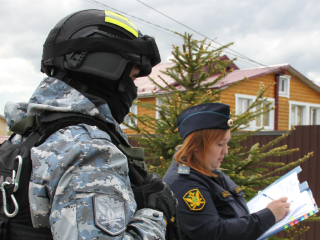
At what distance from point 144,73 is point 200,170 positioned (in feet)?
2.97

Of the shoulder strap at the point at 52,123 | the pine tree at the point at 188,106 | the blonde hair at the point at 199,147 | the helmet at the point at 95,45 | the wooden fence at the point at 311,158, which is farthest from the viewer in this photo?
the wooden fence at the point at 311,158

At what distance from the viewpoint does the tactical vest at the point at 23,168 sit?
106 centimetres

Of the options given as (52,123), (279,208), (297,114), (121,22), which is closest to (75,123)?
(52,123)

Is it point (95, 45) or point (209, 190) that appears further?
point (209, 190)

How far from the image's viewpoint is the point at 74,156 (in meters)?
1.01

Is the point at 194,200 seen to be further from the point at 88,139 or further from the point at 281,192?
the point at 88,139

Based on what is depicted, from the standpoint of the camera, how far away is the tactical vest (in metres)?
1.06

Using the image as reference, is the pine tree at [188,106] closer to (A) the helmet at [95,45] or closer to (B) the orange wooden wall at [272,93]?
(A) the helmet at [95,45]

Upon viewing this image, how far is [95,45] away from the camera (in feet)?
4.23

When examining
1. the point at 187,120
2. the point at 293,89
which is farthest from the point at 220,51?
the point at 293,89

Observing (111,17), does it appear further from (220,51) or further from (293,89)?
(293,89)

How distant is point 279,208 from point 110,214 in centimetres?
143

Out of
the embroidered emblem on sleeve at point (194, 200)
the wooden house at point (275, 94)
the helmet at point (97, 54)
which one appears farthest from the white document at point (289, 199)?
the wooden house at point (275, 94)

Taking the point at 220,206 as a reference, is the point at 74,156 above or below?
above
